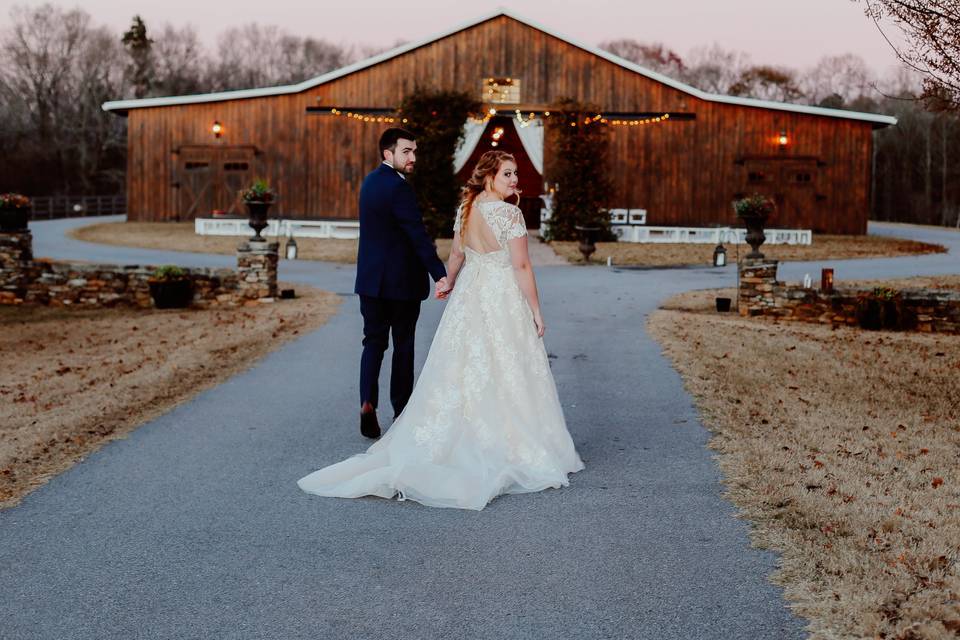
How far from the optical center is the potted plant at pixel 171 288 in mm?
17625

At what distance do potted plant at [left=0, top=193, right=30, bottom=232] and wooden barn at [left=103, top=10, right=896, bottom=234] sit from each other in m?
13.3

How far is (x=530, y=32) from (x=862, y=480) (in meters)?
27.4

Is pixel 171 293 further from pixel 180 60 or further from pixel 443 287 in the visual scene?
pixel 180 60

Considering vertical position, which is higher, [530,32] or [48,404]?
[530,32]

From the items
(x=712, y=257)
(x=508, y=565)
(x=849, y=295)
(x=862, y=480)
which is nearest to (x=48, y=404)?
(x=508, y=565)

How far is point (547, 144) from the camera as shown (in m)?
31.7

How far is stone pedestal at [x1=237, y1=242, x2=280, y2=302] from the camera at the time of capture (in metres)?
17.2

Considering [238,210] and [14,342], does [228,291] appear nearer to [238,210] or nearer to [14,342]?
[14,342]

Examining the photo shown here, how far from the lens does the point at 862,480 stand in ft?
20.2

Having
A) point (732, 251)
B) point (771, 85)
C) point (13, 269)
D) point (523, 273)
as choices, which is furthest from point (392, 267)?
point (771, 85)

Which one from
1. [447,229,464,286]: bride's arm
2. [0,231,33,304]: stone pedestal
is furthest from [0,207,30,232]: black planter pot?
[447,229,464,286]: bride's arm

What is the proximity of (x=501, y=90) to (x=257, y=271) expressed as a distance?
1662 centimetres

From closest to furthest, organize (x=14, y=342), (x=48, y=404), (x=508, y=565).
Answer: (x=508, y=565)
(x=48, y=404)
(x=14, y=342)

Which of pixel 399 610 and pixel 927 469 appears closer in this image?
pixel 399 610
